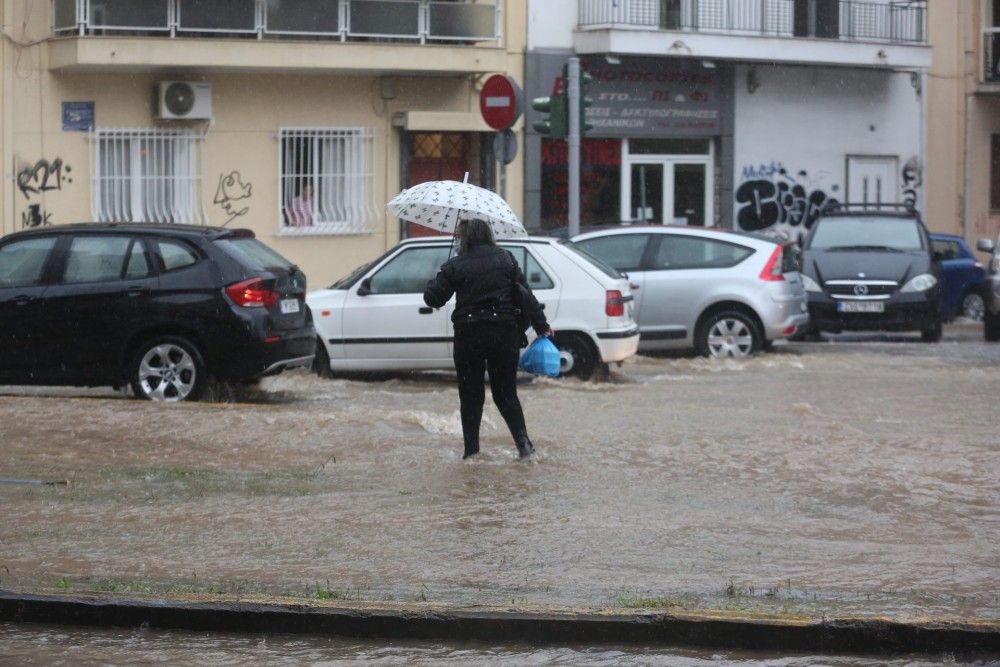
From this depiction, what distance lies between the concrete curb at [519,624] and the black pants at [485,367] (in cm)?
390

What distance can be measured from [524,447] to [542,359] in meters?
0.60

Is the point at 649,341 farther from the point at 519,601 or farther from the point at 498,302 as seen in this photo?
the point at 519,601

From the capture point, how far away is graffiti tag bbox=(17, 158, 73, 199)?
74.4 feet

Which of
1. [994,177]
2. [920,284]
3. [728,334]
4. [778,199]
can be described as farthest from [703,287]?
[994,177]

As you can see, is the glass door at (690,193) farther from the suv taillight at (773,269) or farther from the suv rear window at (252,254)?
the suv rear window at (252,254)

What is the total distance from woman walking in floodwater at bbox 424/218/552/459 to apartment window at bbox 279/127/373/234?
14333 mm

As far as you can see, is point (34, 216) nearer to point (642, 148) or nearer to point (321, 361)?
point (321, 361)

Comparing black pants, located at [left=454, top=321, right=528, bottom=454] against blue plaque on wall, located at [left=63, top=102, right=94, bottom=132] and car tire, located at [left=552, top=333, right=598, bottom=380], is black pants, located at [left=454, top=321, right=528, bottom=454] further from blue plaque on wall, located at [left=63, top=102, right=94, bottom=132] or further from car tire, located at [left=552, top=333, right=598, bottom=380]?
blue plaque on wall, located at [left=63, top=102, right=94, bottom=132]

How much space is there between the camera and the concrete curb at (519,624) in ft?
21.0

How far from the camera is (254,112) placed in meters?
24.4

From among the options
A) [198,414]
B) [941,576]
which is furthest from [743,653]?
[198,414]

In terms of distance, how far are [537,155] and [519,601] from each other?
20334 millimetres

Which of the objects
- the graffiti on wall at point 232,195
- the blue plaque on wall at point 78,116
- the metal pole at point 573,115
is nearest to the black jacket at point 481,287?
the metal pole at point 573,115

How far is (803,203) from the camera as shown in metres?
30.3
